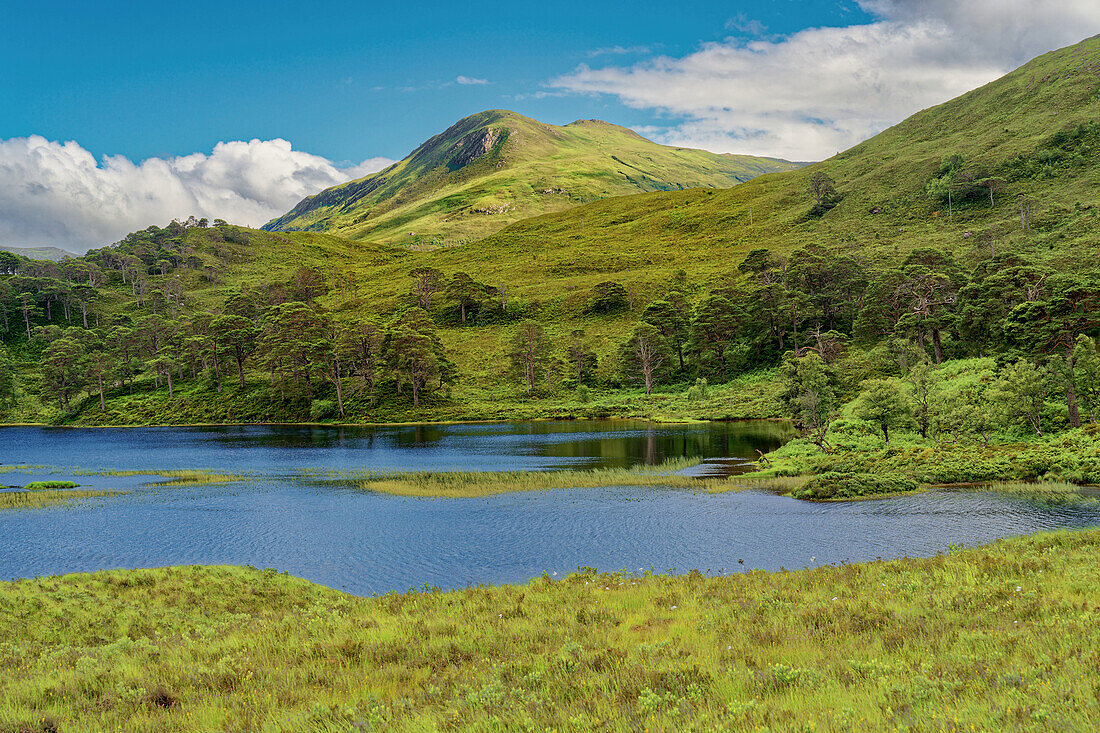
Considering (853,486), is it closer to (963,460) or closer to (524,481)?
(963,460)

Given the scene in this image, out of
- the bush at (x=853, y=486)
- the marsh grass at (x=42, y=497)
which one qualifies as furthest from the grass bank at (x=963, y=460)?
the marsh grass at (x=42, y=497)

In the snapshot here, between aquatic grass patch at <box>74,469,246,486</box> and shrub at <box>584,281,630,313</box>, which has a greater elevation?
shrub at <box>584,281,630,313</box>

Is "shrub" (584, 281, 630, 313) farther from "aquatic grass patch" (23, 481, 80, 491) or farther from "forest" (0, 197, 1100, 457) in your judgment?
"aquatic grass patch" (23, 481, 80, 491)

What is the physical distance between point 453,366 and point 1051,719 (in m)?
98.2

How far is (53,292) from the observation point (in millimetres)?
157375

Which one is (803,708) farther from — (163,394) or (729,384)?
(163,394)

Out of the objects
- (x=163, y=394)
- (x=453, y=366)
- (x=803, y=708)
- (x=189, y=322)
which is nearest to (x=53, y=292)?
(x=189, y=322)

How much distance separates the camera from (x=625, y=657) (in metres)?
10.4

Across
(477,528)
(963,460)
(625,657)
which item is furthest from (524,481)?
(625,657)

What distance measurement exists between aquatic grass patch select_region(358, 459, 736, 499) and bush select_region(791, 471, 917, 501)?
509cm

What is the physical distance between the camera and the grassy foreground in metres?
Answer: 7.48

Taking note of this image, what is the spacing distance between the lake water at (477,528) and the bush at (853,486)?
149 centimetres

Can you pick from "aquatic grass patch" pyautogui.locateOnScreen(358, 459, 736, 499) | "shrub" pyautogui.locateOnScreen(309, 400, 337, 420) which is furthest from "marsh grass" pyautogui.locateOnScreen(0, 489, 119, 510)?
"shrub" pyautogui.locateOnScreen(309, 400, 337, 420)

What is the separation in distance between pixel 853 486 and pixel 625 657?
3060 centimetres
